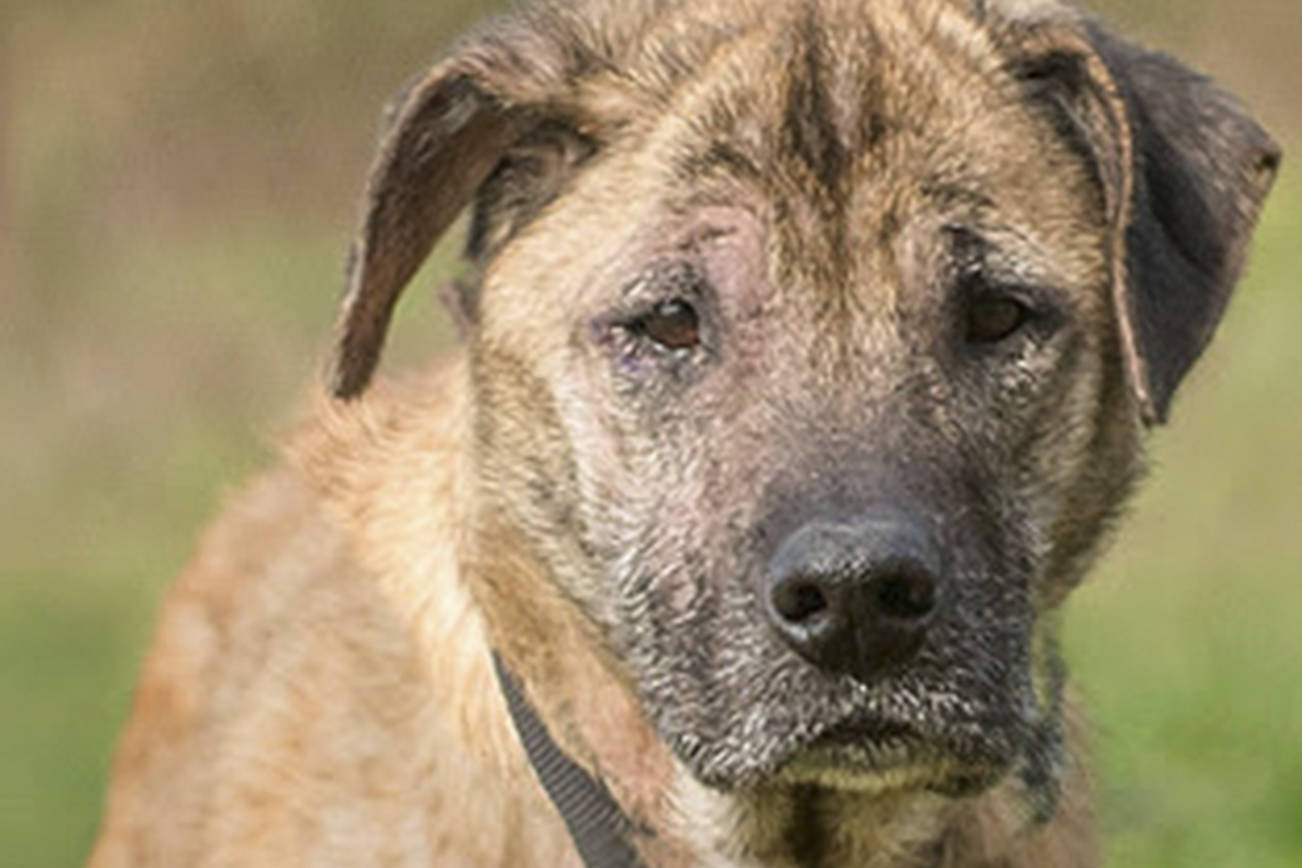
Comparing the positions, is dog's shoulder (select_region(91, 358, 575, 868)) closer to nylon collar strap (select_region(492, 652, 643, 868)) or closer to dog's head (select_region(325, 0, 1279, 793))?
nylon collar strap (select_region(492, 652, 643, 868))

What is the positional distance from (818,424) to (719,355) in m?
0.24

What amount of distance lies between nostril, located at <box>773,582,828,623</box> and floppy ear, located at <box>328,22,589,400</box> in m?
0.95

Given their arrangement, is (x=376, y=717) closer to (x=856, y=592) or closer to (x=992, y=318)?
(x=856, y=592)

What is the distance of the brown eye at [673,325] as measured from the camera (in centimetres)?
529

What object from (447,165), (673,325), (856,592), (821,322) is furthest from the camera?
(447,165)

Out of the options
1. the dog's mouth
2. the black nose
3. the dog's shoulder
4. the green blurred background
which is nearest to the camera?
the black nose

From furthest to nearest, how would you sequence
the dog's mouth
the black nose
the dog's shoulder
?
the dog's shoulder < the dog's mouth < the black nose

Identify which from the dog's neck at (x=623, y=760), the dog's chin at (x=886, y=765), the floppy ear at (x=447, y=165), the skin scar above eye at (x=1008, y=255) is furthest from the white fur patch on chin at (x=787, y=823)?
the floppy ear at (x=447, y=165)

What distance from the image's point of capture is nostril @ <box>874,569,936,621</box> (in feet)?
15.9

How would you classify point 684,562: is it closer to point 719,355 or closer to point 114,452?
point 719,355

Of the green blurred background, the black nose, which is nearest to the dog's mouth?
the black nose

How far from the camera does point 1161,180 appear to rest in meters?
5.45

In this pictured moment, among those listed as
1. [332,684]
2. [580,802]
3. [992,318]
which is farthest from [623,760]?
[992,318]

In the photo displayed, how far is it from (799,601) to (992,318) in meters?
0.68
